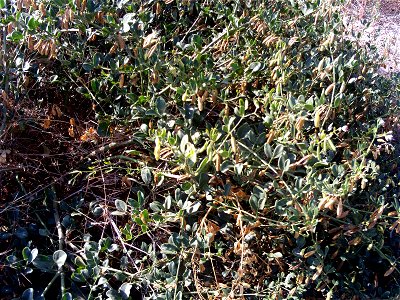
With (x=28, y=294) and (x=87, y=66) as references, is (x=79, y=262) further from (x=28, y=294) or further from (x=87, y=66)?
(x=87, y=66)

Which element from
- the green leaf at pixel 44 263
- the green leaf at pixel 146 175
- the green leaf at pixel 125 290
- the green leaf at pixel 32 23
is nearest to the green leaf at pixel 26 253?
the green leaf at pixel 44 263

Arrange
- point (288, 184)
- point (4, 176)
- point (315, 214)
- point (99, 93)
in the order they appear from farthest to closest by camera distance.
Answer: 1. point (99, 93)
2. point (4, 176)
3. point (288, 184)
4. point (315, 214)

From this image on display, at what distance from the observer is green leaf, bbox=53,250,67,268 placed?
4.57 feet

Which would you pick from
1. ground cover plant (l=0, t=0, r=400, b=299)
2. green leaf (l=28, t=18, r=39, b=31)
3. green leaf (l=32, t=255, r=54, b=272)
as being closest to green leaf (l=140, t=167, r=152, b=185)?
ground cover plant (l=0, t=0, r=400, b=299)

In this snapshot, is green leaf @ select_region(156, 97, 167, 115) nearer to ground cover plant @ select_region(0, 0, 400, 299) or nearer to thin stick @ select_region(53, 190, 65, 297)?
ground cover plant @ select_region(0, 0, 400, 299)

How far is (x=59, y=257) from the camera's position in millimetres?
1399

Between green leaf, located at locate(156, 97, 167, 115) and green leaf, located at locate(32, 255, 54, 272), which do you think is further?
green leaf, located at locate(156, 97, 167, 115)

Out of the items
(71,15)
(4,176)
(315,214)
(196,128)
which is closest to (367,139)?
(315,214)

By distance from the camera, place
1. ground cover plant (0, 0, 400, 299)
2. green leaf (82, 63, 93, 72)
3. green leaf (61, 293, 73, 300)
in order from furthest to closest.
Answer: green leaf (82, 63, 93, 72), ground cover plant (0, 0, 400, 299), green leaf (61, 293, 73, 300)

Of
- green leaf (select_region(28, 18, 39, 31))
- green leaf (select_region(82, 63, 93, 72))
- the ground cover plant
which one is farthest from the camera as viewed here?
green leaf (select_region(82, 63, 93, 72))

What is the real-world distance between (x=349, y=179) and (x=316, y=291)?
0.39 metres

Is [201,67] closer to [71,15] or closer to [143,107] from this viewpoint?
[143,107]

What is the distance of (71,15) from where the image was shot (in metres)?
1.61

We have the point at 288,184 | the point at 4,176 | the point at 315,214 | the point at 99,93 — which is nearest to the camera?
the point at 315,214
